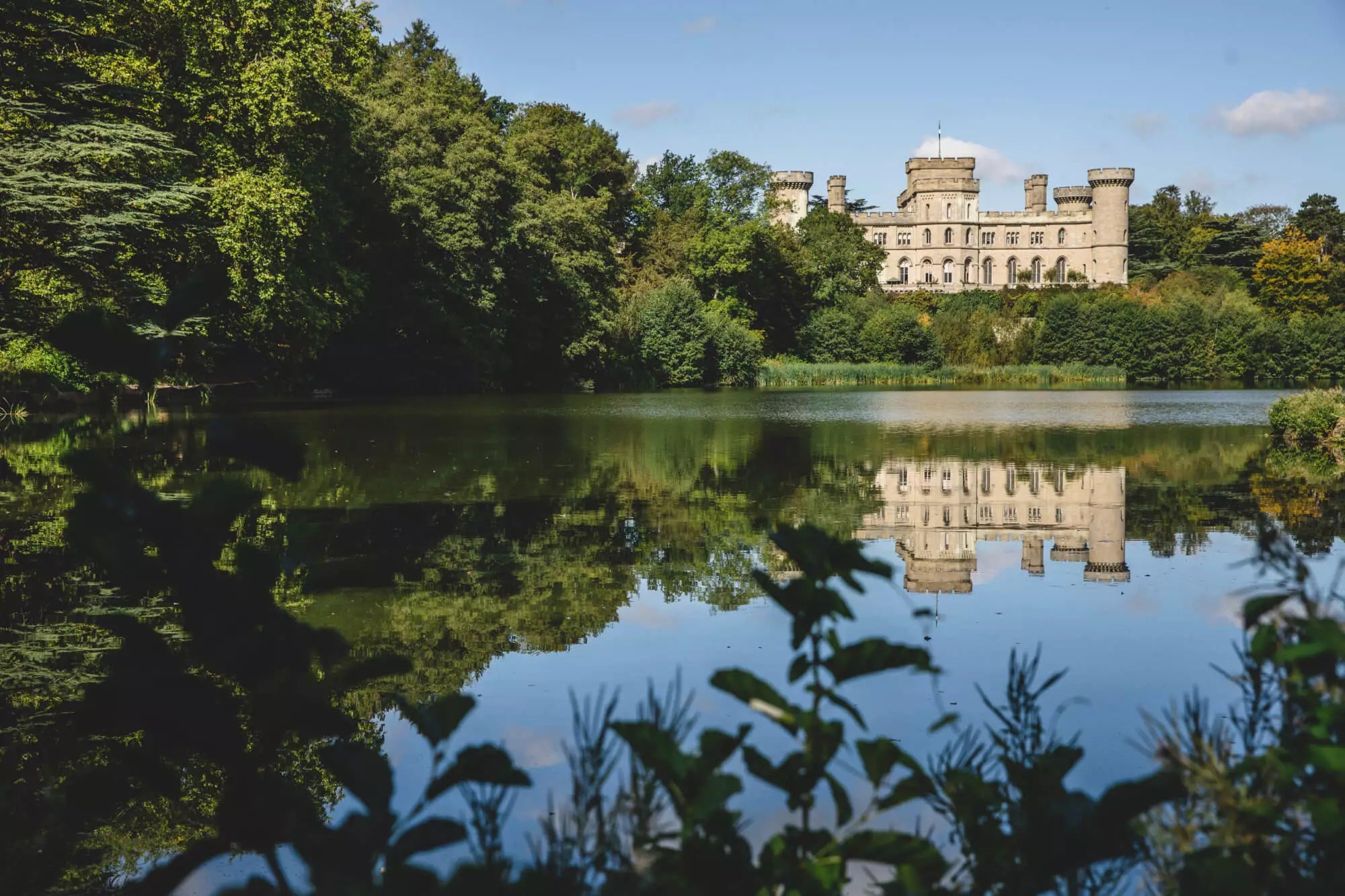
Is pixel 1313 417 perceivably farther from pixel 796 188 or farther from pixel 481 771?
pixel 796 188

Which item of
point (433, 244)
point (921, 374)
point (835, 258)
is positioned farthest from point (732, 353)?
point (835, 258)

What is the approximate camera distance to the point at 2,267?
9.18 metres

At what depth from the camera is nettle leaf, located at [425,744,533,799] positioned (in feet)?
4.03

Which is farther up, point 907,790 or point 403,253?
point 403,253

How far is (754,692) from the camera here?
140cm

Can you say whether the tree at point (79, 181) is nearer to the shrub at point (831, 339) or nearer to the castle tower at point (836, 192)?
the shrub at point (831, 339)

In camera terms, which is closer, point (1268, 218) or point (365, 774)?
point (365, 774)

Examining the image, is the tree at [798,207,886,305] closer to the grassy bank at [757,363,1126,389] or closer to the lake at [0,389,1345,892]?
the grassy bank at [757,363,1126,389]

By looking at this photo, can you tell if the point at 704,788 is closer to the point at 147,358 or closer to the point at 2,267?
the point at 147,358

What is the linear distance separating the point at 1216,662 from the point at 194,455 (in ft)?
38.7

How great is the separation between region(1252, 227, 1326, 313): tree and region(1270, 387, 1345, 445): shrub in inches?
2288

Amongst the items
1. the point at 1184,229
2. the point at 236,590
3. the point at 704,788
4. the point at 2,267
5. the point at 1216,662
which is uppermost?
the point at 1184,229

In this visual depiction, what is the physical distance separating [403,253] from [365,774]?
33.1 m

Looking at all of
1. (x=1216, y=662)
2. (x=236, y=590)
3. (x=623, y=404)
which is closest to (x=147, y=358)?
(x=236, y=590)
